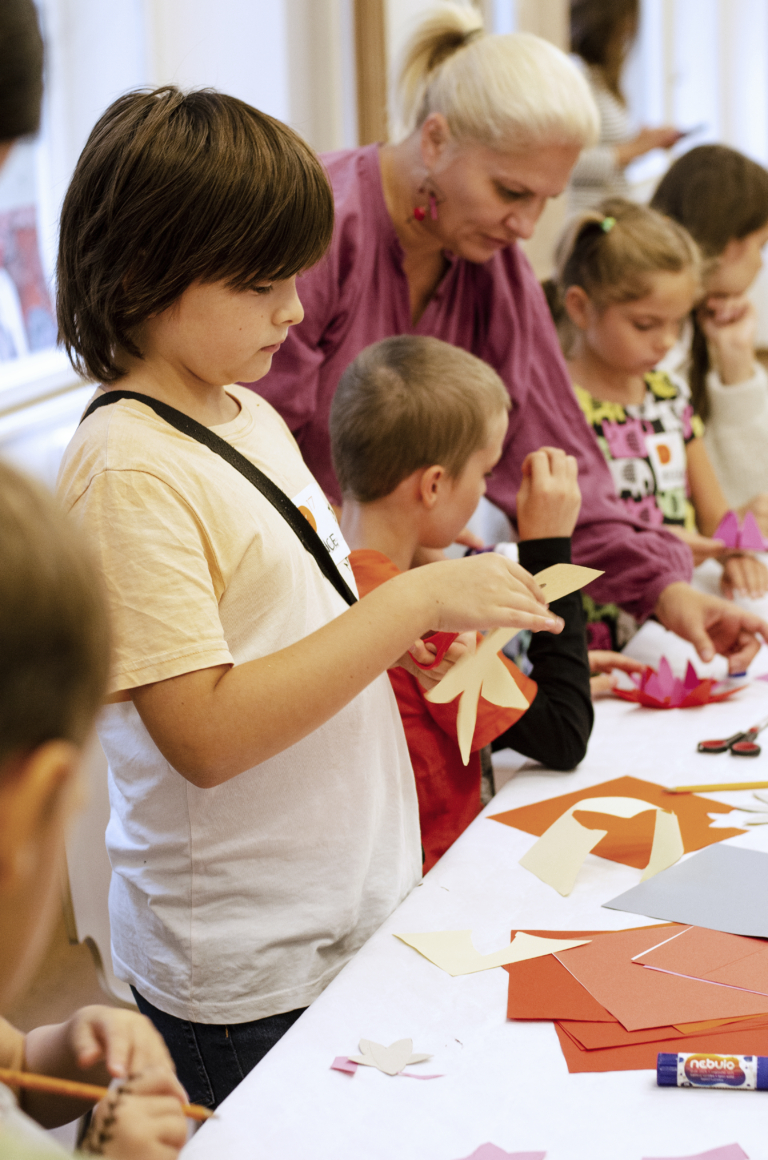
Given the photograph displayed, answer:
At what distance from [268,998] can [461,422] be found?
665 mm

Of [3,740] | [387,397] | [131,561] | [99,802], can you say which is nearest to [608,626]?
[387,397]

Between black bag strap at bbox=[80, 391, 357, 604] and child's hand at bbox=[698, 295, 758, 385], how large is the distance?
1.87 meters

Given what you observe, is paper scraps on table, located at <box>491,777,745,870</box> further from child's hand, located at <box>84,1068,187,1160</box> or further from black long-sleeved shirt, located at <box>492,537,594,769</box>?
child's hand, located at <box>84,1068,187,1160</box>

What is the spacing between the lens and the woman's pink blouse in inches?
61.2

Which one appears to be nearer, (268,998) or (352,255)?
(268,998)

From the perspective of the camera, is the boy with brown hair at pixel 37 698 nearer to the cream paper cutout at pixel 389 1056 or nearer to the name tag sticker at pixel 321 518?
the cream paper cutout at pixel 389 1056

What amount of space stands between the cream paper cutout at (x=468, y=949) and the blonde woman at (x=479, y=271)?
801mm

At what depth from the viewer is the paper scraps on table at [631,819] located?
109 cm

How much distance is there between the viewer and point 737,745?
1344mm

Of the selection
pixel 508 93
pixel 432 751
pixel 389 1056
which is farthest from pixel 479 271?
pixel 389 1056

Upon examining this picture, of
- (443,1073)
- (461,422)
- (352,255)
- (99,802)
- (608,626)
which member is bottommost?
(608,626)

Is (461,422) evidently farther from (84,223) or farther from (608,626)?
(608,626)

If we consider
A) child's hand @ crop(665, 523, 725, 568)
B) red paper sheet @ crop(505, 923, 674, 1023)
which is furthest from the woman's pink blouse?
red paper sheet @ crop(505, 923, 674, 1023)

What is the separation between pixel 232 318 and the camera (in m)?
0.91
